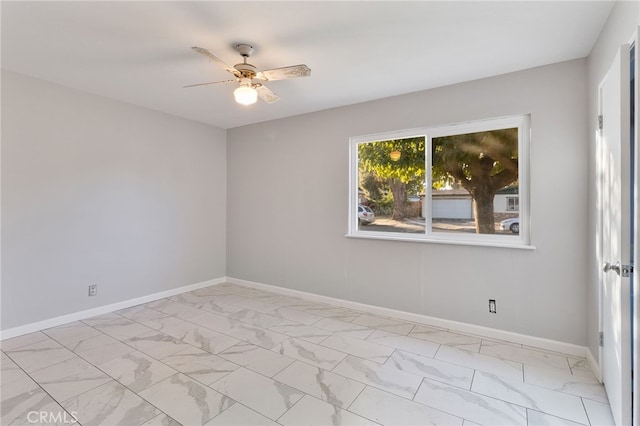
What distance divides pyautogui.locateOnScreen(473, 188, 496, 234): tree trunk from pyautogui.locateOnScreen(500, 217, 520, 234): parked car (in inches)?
3.2

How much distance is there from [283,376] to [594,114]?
3.15 m

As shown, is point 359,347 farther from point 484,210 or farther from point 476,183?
Result: point 476,183

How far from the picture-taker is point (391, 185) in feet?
12.0

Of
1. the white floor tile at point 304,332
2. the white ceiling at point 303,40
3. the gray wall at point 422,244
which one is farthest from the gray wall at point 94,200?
the white floor tile at point 304,332

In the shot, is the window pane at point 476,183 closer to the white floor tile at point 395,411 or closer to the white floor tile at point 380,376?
the white floor tile at point 380,376

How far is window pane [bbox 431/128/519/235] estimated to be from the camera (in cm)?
296

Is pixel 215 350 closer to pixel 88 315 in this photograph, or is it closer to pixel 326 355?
pixel 326 355

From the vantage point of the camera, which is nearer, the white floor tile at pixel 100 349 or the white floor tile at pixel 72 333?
the white floor tile at pixel 100 349

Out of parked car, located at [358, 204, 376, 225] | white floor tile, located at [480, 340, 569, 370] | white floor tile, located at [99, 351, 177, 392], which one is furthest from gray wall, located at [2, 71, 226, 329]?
white floor tile, located at [480, 340, 569, 370]

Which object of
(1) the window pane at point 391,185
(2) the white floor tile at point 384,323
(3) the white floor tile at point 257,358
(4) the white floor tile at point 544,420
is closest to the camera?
(4) the white floor tile at point 544,420

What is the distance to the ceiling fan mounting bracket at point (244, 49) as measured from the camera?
2379mm

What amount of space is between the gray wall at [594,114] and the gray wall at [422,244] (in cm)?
9

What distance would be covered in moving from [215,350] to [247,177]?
9.08ft

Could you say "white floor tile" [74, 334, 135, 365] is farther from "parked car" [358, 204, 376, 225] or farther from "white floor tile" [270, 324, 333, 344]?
"parked car" [358, 204, 376, 225]
